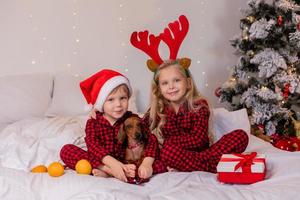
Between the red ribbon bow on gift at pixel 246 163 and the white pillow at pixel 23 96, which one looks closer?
the red ribbon bow on gift at pixel 246 163

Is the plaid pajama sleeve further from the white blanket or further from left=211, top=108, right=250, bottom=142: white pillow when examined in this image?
left=211, top=108, right=250, bottom=142: white pillow

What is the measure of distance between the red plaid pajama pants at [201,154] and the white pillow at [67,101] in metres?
0.92

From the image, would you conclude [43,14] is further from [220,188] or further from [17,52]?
→ [220,188]

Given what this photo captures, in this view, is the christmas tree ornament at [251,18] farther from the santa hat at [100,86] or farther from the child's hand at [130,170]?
the child's hand at [130,170]

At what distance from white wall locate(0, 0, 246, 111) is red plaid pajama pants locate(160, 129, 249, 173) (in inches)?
52.7

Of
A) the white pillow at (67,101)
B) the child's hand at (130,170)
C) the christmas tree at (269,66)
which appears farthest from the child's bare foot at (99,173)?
the christmas tree at (269,66)

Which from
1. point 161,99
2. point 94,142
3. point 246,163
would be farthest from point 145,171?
point 161,99

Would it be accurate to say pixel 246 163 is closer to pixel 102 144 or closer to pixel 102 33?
pixel 102 144

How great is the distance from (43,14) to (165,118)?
143 cm

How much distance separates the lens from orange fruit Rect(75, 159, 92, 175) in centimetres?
184

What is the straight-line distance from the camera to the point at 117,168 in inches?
70.7

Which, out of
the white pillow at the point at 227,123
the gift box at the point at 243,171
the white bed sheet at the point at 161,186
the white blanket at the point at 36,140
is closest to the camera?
the white bed sheet at the point at 161,186

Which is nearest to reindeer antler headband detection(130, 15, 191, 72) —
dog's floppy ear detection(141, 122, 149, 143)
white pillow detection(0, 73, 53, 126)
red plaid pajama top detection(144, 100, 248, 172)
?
red plaid pajama top detection(144, 100, 248, 172)

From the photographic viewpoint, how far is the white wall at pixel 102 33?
3131 millimetres
